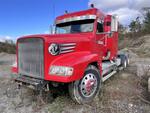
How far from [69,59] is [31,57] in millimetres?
964

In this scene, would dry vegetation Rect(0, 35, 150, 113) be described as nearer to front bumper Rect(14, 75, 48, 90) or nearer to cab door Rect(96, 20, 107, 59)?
front bumper Rect(14, 75, 48, 90)

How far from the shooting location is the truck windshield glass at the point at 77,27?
5430 millimetres

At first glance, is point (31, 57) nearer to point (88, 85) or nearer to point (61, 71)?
point (61, 71)

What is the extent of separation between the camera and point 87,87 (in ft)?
14.8

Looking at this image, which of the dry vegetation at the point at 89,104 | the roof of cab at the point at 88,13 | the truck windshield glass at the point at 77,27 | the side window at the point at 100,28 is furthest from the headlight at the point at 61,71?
the roof of cab at the point at 88,13

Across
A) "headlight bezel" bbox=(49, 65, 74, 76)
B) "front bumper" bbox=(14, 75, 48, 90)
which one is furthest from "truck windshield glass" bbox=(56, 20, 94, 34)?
"front bumper" bbox=(14, 75, 48, 90)

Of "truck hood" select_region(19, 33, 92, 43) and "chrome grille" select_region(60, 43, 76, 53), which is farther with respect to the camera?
"chrome grille" select_region(60, 43, 76, 53)

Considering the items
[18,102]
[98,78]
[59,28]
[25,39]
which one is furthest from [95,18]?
[18,102]

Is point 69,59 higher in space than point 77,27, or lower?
lower

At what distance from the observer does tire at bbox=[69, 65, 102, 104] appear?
4.27 meters

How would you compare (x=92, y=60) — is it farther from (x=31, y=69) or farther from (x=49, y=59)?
(x=31, y=69)

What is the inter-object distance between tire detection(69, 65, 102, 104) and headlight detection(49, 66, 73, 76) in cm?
44

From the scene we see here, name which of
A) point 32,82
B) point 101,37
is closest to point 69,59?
point 32,82

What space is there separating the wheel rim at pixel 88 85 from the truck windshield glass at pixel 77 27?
58.1 inches
